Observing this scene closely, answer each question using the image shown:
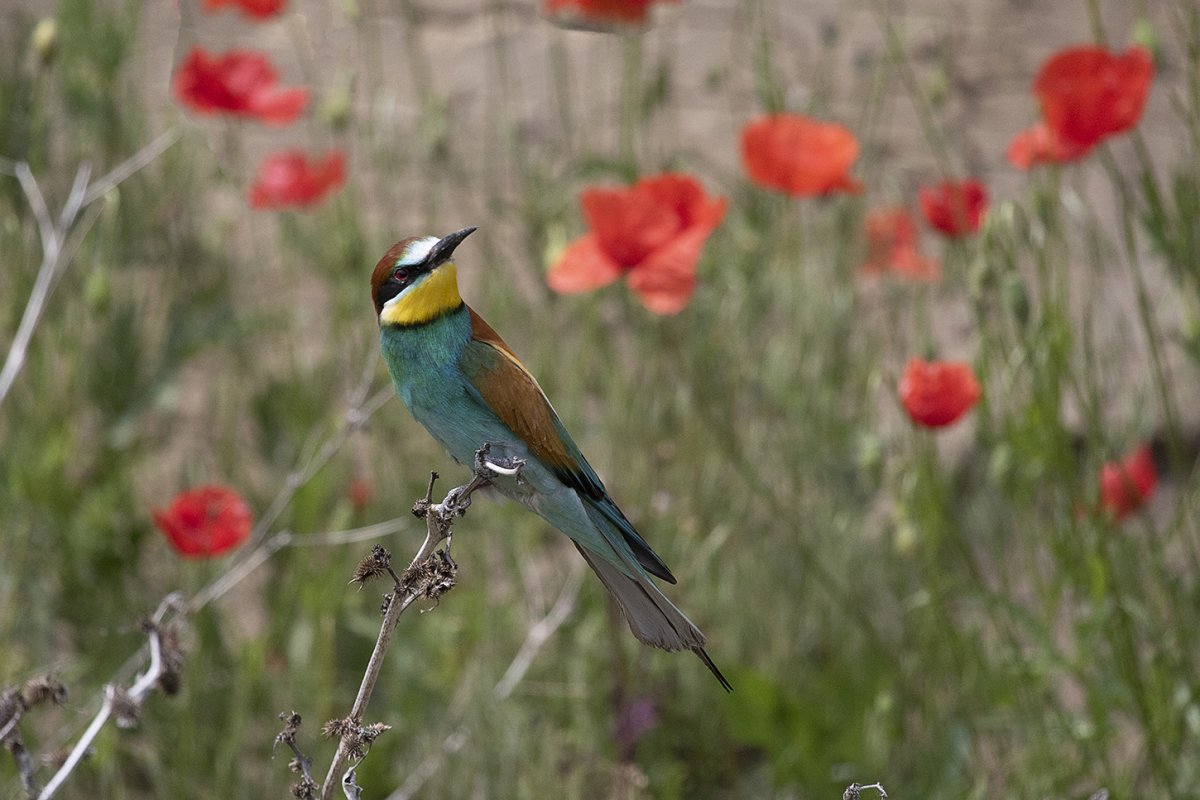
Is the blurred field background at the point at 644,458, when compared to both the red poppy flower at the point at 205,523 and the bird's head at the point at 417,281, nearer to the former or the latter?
the red poppy flower at the point at 205,523

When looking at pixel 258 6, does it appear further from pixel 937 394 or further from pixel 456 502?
pixel 456 502

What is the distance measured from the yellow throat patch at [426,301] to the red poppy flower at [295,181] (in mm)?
1454

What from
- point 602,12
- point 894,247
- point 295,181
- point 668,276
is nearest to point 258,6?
point 295,181

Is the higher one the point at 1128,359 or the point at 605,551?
the point at 605,551

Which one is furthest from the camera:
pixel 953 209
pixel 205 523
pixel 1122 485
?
pixel 953 209

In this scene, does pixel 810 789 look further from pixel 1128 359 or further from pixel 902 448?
pixel 1128 359

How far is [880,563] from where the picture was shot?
2.82 m

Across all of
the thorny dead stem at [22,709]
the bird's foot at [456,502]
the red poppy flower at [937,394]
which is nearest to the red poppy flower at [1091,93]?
the red poppy flower at [937,394]

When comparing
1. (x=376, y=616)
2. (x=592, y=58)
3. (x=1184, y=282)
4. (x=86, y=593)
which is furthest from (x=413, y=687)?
(x=592, y=58)

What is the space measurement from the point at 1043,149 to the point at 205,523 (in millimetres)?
1308

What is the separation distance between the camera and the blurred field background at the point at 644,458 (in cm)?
221

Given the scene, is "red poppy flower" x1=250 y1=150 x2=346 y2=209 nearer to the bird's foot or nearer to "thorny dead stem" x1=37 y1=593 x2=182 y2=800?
"thorny dead stem" x1=37 y1=593 x2=182 y2=800

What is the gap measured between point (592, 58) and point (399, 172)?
940 millimetres

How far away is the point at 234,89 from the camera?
2809 mm
